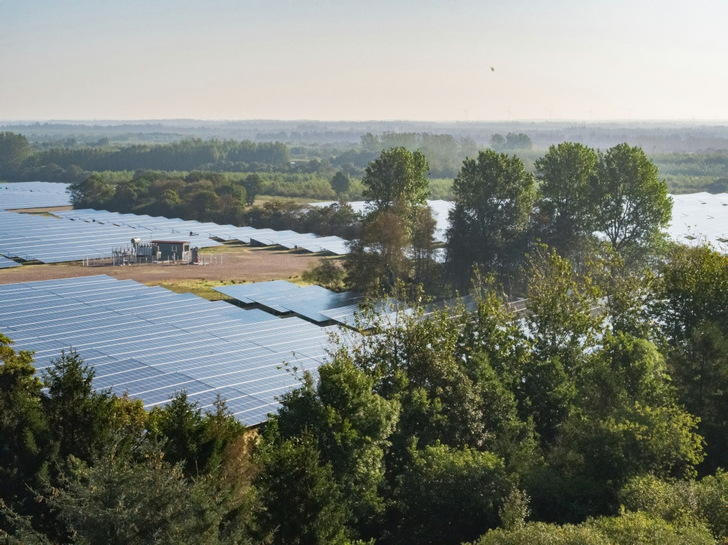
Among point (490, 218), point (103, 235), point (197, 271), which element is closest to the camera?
point (490, 218)

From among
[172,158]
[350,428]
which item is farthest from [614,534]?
[172,158]

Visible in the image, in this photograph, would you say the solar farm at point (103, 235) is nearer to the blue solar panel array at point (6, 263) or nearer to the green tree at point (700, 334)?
the blue solar panel array at point (6, 263)

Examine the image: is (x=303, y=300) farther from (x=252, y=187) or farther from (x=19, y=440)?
(x=252, y=187)

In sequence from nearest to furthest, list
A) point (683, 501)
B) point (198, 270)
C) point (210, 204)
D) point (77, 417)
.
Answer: point (683, 501), point (77, 417), point (198, 270), point (210, 204)

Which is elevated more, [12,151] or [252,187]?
[12,151]

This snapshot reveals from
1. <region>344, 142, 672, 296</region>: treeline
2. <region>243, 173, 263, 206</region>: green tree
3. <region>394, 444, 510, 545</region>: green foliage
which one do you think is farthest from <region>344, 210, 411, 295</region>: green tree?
<region>243, 173, 263, 206</region>: green tree

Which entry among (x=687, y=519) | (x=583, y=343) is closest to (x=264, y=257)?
(x=583, y=343)
